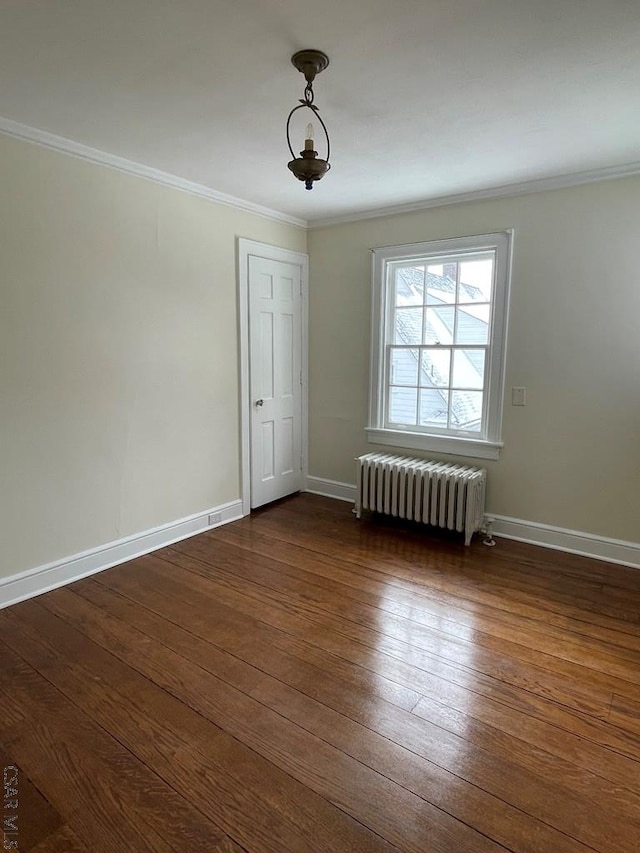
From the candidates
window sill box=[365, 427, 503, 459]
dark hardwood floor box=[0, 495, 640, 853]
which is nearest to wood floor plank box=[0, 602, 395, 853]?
dark hardwood floor box=[0, 495, 640, 853]

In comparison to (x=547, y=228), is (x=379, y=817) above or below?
below

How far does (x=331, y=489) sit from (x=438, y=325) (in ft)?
5.99

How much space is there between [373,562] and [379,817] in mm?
1834

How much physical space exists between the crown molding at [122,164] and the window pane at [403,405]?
1.84 meters

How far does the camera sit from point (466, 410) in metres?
3.84

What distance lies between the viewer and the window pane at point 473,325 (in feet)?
12.0

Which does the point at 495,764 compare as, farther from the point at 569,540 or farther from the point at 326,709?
the point at 569,540

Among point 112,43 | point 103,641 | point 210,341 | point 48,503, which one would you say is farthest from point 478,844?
point 210,341

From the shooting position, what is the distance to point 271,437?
4.36 metres

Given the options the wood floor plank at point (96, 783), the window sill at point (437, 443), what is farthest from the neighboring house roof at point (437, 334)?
the wood floor plank at point (96, 783)

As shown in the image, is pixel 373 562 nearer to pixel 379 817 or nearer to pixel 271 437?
pixel 271 437

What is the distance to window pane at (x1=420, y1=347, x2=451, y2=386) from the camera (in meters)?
3.89

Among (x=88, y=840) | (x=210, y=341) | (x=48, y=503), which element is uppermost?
(x=210, y=341)

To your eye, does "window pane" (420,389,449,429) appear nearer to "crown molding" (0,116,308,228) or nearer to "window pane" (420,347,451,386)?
"window pane" (420,347,451,386)
